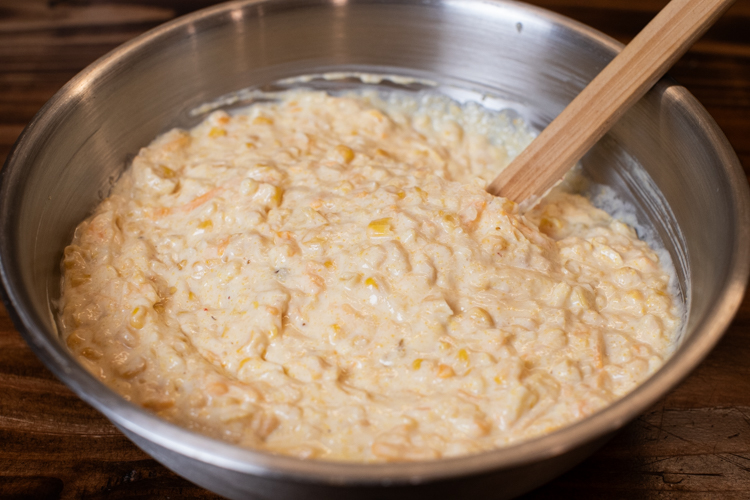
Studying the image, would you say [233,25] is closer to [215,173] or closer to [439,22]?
[215,173]

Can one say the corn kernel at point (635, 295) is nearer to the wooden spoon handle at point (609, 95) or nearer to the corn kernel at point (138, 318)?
the wooden spoon handle at point (609, 95)

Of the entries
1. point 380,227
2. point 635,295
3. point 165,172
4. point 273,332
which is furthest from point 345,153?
point 635,295

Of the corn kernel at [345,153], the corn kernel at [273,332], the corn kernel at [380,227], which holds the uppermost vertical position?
the corn kernel at [345,153]

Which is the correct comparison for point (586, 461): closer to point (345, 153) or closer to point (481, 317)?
point (481, 317)

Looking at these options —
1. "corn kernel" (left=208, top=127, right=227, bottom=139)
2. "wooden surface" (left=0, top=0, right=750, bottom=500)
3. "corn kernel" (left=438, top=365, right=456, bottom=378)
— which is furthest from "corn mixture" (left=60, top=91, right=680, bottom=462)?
"wooden surface" (left=0, top=0, right=750, bottom=500)

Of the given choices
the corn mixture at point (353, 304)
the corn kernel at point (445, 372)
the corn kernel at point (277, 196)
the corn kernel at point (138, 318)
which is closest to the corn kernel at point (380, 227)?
the corn mixture at point (353, 304)

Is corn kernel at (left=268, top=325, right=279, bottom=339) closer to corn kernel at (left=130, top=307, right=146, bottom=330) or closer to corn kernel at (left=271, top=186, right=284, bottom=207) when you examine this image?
corn kernel at (left=130, top=307, right=146, bottom=330)

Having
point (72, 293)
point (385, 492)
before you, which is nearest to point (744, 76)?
point (385, 492)
